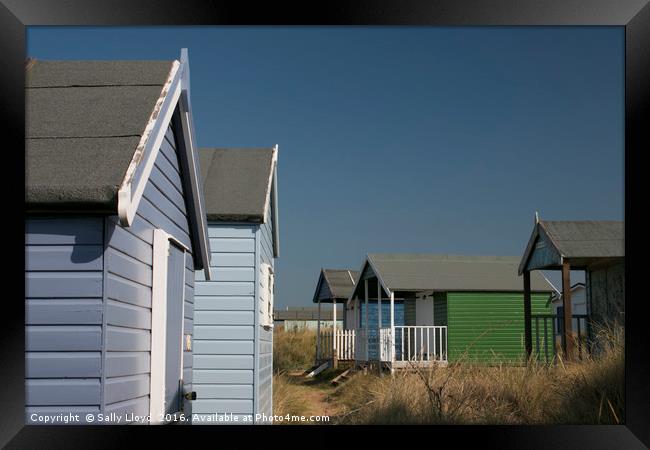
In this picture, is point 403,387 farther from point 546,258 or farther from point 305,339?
point 305,339

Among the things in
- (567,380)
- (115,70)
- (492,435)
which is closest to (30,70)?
(115,70)


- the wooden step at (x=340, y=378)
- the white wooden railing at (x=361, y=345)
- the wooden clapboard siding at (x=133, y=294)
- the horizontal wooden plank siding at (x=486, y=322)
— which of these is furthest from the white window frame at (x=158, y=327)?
the white wooden railing at (x=361, y=345)

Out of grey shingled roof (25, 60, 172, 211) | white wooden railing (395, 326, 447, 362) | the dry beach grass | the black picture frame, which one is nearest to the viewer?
the black picture frame

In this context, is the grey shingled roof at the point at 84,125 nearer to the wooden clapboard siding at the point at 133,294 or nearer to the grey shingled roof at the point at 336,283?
the wooden clapboard siding at the point at 133,294

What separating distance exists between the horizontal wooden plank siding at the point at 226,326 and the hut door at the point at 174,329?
3.94 m

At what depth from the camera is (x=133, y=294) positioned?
18.9 ft

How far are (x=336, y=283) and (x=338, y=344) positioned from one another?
13.7ft

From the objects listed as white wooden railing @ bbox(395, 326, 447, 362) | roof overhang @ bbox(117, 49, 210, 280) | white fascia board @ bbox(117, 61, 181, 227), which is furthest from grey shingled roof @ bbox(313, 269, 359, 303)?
white fascia board @ bbox(117, 61, 181, 227)

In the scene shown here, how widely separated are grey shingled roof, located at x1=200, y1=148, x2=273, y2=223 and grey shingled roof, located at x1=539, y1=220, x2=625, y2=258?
6605mm

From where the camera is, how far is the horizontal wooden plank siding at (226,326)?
1168 cm

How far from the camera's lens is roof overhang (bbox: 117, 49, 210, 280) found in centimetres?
497

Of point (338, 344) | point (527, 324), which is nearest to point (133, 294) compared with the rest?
point (527, 324)

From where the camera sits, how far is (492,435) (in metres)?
4.89

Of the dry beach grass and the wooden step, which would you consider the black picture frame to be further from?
the wooden step
